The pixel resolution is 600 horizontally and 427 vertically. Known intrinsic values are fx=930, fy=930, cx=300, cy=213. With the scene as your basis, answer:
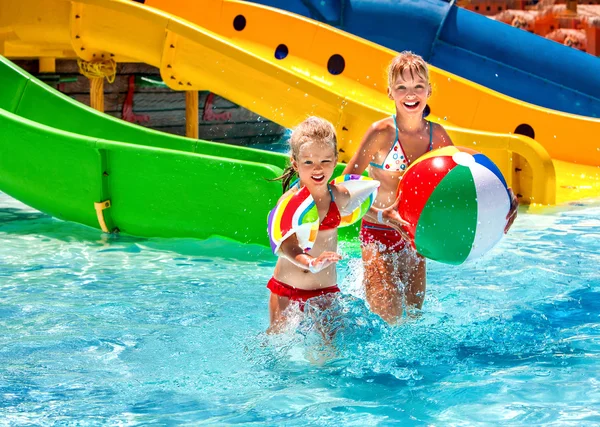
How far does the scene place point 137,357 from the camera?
12.6 ft

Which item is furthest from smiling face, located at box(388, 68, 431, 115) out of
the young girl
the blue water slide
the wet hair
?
the blue water slide

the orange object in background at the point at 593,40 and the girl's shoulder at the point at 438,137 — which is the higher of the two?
the orange object in background at the point at 593,40

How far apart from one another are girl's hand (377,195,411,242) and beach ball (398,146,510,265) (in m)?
0.06

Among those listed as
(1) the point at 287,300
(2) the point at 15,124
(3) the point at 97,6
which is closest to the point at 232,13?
(3) the point at 97,6

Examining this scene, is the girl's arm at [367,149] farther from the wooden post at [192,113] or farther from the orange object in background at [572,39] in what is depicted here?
the orange object in background at [572,39]

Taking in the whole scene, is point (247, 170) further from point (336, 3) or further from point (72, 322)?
point (336, 3)

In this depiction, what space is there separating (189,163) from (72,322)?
1795mm

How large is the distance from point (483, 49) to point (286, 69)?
2606 mm

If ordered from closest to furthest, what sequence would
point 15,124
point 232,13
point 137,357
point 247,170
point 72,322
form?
point 137,357, point 72,322, point 247,170, point 15,124, point 232,13

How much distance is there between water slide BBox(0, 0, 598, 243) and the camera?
234 inches

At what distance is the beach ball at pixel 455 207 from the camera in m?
3.64

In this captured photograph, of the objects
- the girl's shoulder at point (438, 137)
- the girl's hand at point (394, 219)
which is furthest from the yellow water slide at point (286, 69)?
the girl's hand at point (394, 219)

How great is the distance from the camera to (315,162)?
137 inches

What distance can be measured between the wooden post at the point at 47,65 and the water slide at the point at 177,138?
0.81 metres
